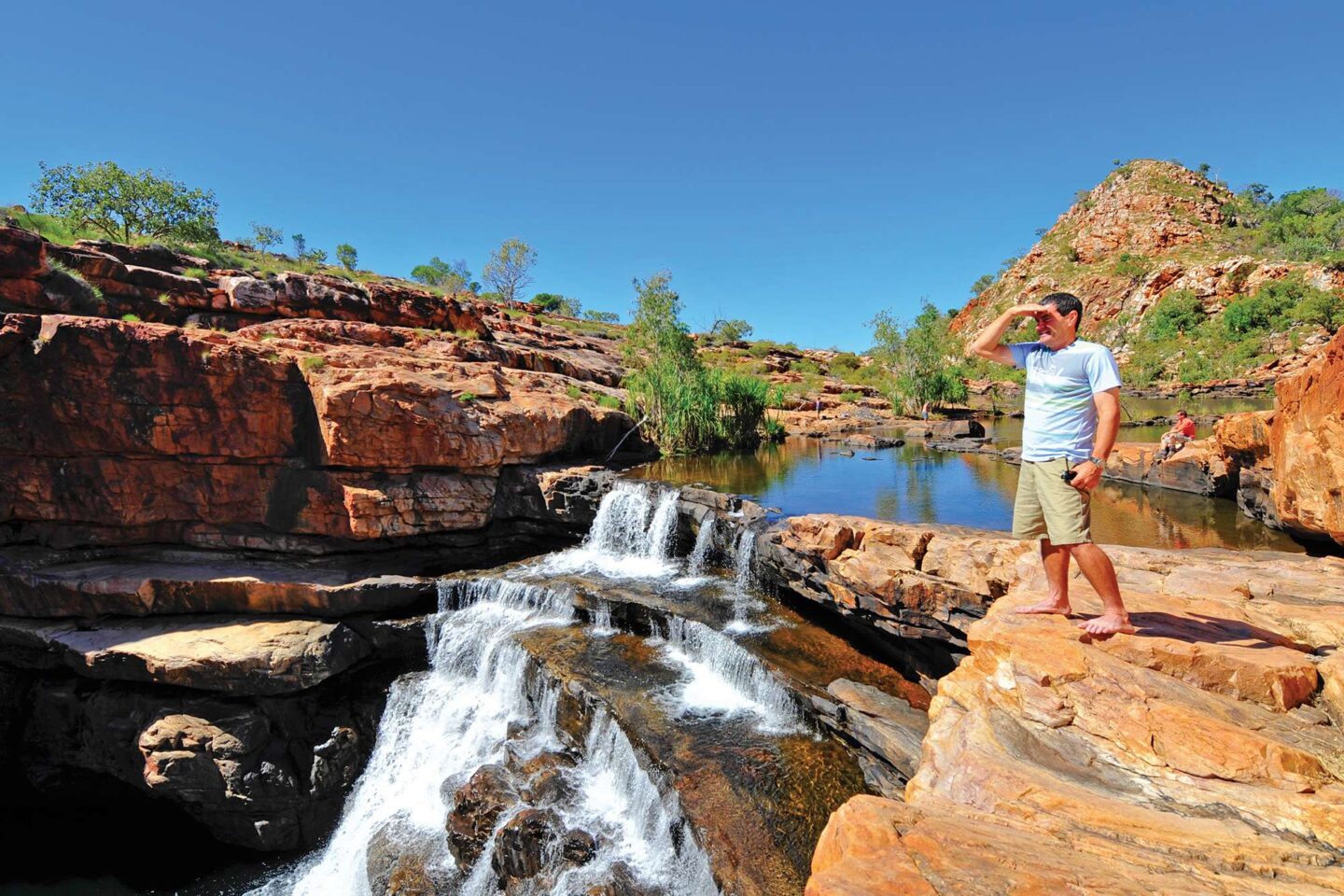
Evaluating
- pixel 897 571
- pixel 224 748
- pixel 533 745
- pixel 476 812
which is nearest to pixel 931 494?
pixel 897 571

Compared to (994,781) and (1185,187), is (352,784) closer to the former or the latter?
(994,781)

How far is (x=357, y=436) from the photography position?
431 inches

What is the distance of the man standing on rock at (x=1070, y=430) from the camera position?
3.43 metres

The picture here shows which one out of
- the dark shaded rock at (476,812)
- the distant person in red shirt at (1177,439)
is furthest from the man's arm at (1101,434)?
the distant person in red shirt at (1177,439)

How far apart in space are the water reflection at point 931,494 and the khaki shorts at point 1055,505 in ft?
20.9

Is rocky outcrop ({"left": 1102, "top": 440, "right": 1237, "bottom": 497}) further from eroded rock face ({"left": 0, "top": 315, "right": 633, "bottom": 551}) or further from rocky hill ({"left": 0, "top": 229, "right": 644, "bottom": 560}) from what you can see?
eroded rock face ({"left": 0, "top": 315, "right": 633, "bottom": 551})

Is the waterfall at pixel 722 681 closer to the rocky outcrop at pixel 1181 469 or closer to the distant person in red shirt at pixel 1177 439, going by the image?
the rocky outcrop at pixel 1181 469

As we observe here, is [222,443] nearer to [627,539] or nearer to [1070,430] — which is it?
[627,539]

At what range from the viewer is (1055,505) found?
3.60 metres

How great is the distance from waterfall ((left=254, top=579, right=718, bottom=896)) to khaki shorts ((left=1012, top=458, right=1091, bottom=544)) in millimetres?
4167

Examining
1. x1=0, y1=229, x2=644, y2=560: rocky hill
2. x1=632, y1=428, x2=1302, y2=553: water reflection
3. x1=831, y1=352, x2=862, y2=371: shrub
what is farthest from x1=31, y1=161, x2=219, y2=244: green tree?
x1=831, y1=352, x2=862, y2=371: shrub

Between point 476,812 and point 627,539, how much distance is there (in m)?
6.22

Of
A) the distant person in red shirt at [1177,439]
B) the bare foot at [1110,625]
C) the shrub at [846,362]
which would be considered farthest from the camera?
the shrub at [846,362]

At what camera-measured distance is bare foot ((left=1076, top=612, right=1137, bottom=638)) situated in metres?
3.58
